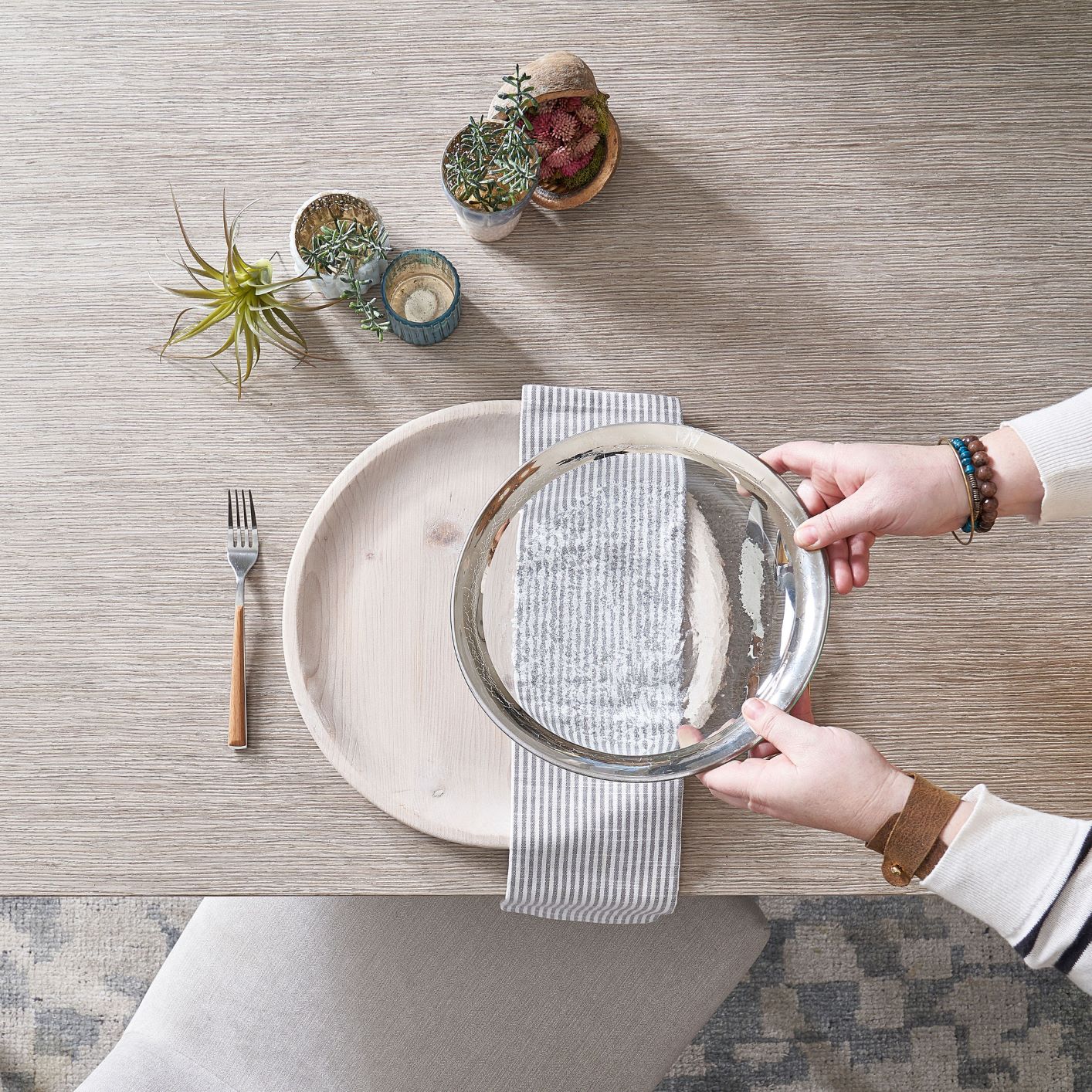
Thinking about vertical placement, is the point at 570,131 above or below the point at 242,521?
above

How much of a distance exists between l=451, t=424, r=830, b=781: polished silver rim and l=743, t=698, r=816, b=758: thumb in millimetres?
19

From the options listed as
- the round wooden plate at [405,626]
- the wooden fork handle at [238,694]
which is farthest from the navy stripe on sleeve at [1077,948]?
the wooden fork handle at [238,694]

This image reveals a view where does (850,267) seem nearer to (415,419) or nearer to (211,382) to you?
(415,419)

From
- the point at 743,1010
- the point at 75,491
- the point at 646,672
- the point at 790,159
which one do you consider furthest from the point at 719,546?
the point at 743,1010

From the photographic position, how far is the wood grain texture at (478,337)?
2.47ft

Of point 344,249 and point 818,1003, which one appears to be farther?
point 818,1003

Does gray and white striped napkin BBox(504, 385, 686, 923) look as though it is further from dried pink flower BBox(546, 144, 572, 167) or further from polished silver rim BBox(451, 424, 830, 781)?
dried pink flower BBox(546, 144, 572, 167)

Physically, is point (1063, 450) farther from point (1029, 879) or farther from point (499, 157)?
point (499, 157)

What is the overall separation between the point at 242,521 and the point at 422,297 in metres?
0.27

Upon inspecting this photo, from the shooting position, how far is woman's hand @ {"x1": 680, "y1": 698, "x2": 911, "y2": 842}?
0.66 metres

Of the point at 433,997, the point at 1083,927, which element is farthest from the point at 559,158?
the point at 433,997

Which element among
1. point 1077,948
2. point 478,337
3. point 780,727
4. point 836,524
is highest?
point 478,337

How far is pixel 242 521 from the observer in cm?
78

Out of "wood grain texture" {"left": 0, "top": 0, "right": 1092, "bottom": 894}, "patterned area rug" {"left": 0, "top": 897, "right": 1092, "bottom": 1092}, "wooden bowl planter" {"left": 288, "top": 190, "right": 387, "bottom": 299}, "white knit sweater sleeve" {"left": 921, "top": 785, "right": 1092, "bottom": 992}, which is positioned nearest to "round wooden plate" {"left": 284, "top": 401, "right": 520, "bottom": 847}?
"wood grain texture" {"left": 0, "top": 0, "right": 1092, "bottom": 894}
